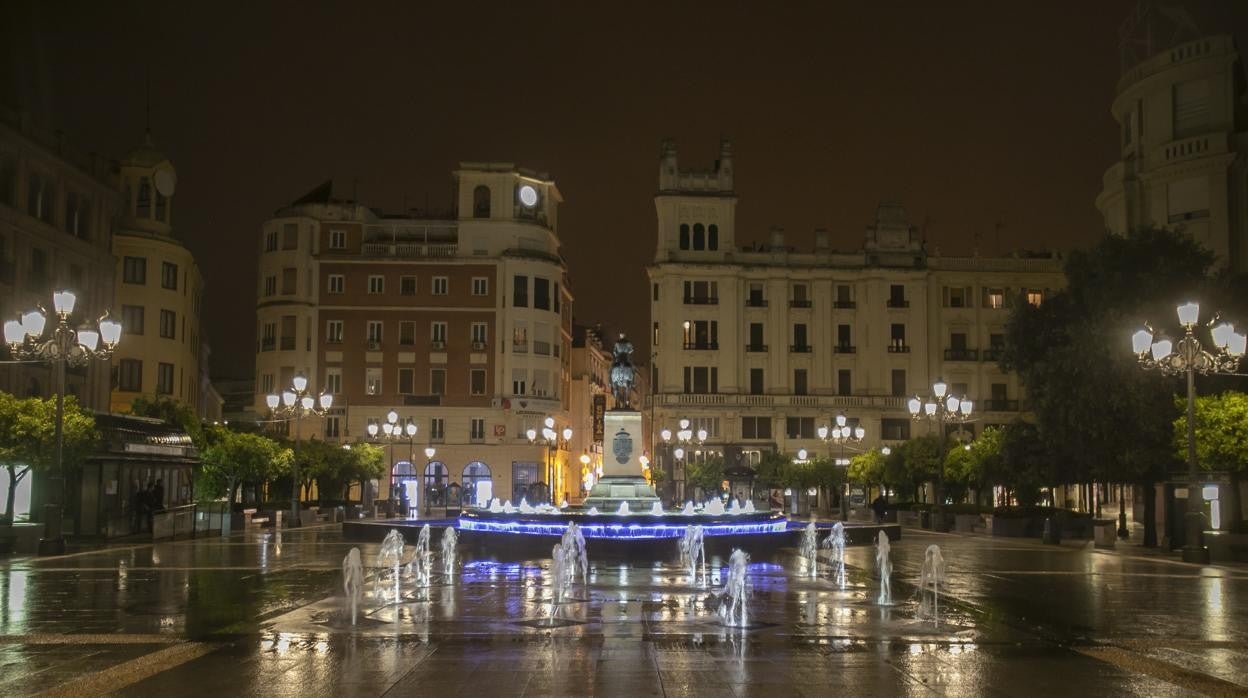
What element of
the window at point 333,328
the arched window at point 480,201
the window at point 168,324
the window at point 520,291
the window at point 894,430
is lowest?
the window at point 894,430

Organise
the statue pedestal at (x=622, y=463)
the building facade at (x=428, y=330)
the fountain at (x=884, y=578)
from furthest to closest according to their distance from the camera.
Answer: the building facade at (x=428, y=330) < the statue pedestal at (x=622, y=463) < the fountain at (x=884, y=578)

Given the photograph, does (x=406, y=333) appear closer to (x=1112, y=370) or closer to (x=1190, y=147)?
(x=1190, y=147)

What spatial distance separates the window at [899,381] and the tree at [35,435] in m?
68.3

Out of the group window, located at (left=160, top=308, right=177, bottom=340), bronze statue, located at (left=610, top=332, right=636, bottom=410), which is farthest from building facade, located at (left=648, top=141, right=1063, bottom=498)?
bronze statue, located at (left=610, top=332, right=636, bottom=410)

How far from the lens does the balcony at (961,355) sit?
9381 cm

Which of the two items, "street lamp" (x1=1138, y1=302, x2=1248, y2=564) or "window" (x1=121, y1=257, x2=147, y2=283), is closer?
"street lamp" (x1=1138, y1=302, x2=1248, y2=564)

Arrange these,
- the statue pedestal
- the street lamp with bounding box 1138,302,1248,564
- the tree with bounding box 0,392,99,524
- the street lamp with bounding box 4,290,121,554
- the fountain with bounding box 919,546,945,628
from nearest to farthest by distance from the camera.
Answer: the fountain with bounding box 919,546,945,628 → the street lamp with bounding box 1138,302,1248,564 → the street lamp with bounding box 4,290,121,554 → the tree with bounding box 0,392,99,524 → the statue pedestal

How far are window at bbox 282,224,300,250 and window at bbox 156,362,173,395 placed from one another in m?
19.6

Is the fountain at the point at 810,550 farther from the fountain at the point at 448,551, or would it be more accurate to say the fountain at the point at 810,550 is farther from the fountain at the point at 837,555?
the fountain at the point at 448,551

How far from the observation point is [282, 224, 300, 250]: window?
85875 mm

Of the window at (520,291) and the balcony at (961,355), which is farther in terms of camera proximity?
the balcony at (961,355)

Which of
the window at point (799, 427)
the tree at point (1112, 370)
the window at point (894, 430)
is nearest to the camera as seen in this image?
the tree at point (1112, 370)

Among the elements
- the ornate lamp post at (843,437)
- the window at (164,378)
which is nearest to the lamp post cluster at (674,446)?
the ornate lamp post at (843,437)

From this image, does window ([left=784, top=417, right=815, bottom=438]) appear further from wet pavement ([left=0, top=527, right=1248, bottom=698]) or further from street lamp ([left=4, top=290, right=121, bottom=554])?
street lamp ([left=4, top=290, right=121, bottom=554])
